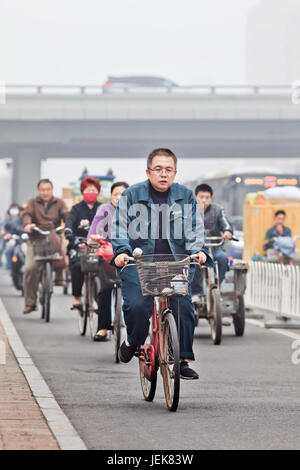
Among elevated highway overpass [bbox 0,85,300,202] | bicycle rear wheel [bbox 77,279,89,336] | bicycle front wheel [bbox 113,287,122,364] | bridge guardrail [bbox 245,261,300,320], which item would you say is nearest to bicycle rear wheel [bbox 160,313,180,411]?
bicycle front wheel [bbox 113,287,122,364]

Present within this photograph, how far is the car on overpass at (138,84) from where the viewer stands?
5734cm

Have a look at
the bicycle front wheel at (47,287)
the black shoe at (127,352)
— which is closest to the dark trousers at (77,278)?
the bicycle front wheel at (47,287)

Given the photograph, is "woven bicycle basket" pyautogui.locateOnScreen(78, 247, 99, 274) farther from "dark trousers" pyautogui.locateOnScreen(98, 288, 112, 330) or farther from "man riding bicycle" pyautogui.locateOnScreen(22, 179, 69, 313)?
"man riding bicycle" pyautogui.locateOnScreen(22, 179, 69, 313)

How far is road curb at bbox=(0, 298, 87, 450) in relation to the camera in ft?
20.9

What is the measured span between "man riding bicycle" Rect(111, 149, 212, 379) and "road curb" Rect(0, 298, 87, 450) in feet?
2.60

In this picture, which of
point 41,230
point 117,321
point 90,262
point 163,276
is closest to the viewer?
point 163,276

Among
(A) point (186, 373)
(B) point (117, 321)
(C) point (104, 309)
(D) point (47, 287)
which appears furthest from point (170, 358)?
(D) point (47, 287)

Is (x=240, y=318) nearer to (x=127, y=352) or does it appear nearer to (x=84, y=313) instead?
(x=84, y=313)

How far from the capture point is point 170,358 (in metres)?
7.88

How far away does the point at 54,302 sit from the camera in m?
21.2

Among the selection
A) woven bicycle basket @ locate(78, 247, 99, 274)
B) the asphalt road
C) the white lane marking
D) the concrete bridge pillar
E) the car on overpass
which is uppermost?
the car on overpass

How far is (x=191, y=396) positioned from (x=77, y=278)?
5670 millimetres

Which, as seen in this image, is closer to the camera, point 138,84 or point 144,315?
point 144,315

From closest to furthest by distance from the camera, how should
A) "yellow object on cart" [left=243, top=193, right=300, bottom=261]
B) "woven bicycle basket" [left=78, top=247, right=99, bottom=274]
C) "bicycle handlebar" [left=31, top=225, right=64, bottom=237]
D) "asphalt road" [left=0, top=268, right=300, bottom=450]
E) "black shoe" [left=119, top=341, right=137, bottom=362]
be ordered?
"asphalt road" [left=0, top=268, right=300, bottom=450], "black shoe" [left=119, top=341, right=137, bottom=362], "woven bicycle basket" [left=78, top=247, right=99, bottom=274], "bicycle handlebar" [left=31, top=225, right=64, bottom=237], "yellow object on cart" [left=243, top=193, right=300, bottom=261]
